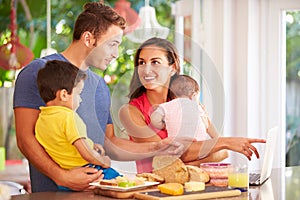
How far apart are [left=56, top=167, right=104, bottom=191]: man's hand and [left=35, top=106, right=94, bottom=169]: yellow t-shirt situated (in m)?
0.04

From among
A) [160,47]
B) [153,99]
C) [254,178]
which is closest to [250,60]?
[254,178]

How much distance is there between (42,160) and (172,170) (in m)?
0.41

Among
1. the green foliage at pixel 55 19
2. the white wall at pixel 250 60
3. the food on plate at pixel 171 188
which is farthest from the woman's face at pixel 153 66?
the green foliage at pixel 55 19

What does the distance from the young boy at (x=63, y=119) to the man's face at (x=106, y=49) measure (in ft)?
0.19

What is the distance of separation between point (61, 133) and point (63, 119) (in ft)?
0.15

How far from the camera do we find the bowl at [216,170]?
6.99ft

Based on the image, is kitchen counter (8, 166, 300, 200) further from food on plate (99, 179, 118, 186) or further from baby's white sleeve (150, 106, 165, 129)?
baby's white sleeve (150, 106, 165, 129)

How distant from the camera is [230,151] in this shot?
2.30 meters

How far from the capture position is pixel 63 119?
2.07 metres

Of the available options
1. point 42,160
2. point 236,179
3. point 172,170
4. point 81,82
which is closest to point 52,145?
point 42,160

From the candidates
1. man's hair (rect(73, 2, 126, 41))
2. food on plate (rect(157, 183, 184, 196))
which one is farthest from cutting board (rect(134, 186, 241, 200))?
man's hair (rect(73, 2, 126, 41))

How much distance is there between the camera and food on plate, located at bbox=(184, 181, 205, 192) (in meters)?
2.01

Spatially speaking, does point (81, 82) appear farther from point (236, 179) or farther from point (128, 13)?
point (128, 13)

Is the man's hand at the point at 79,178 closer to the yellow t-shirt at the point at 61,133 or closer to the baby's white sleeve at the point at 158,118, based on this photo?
the yellow t-shirt at the point at 61,133
